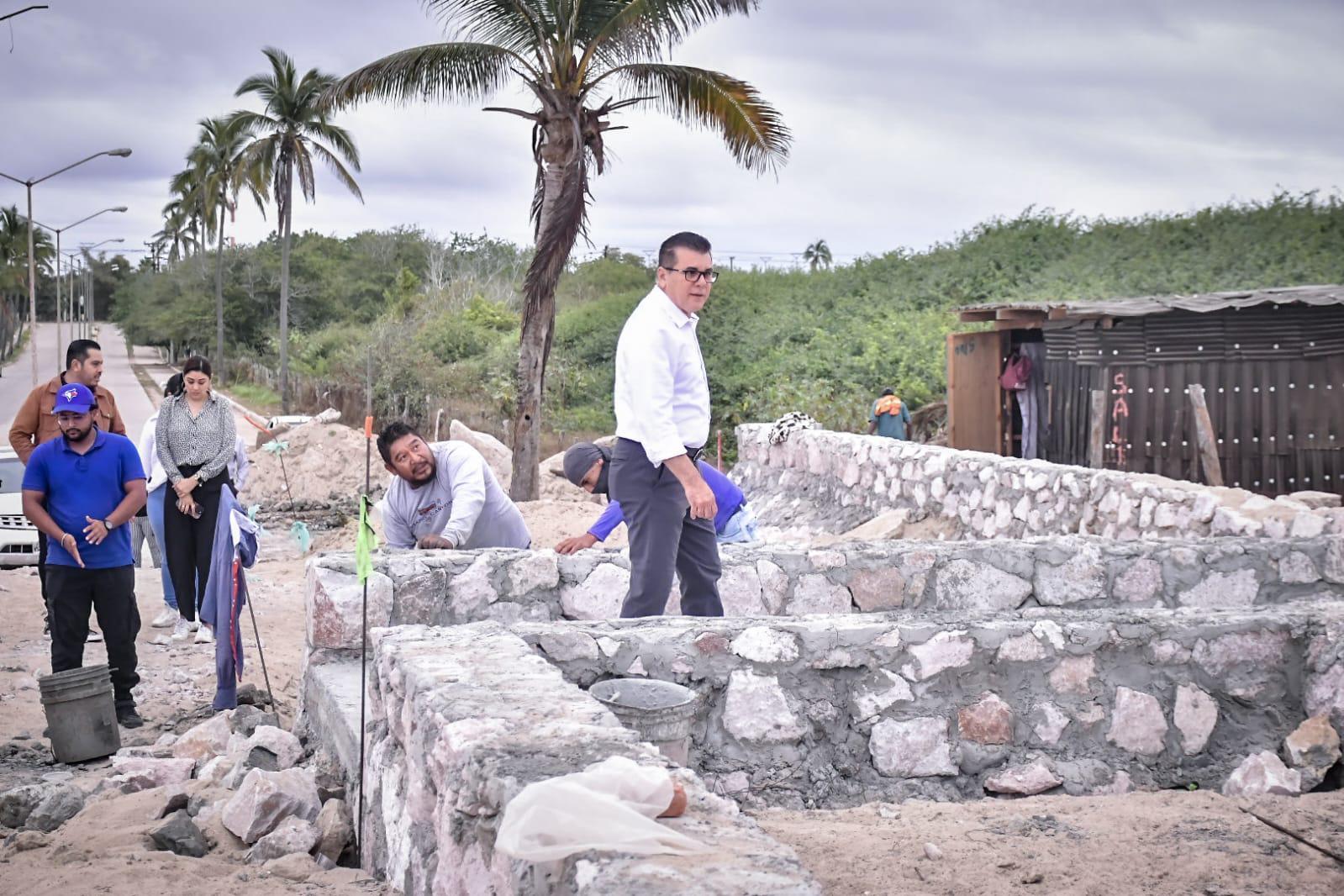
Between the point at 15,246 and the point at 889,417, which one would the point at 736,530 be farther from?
the point at 15,246

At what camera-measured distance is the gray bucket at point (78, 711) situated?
584cm

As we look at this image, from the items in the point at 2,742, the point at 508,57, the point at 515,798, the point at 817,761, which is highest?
the point at 508,57

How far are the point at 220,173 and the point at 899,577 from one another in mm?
38054

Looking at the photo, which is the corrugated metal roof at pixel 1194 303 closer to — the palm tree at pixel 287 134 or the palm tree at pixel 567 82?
the palm tree at pixel 567 82

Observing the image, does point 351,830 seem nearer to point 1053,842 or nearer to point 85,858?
point 85,858

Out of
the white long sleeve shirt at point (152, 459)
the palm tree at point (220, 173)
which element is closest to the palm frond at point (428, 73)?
the white long sleeve shirt at point (152, 459)

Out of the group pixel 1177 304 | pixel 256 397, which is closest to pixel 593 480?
pixel 1177 304

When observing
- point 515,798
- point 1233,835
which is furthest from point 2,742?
point 1233,835

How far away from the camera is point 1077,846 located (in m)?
3.45

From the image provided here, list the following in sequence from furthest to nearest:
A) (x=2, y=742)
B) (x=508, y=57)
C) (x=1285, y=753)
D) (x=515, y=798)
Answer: (x=508, y=57)
(x=2, y=742)
(x=1285, y=753)
(x=515, y=798)

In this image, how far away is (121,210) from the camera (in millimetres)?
34906

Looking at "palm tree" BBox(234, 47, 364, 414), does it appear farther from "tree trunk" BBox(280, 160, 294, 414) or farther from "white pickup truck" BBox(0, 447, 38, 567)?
"white pickup truck" BBox(0, 447, 38, 567)

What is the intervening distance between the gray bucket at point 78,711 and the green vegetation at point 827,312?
16401mm

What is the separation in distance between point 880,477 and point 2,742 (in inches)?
343
